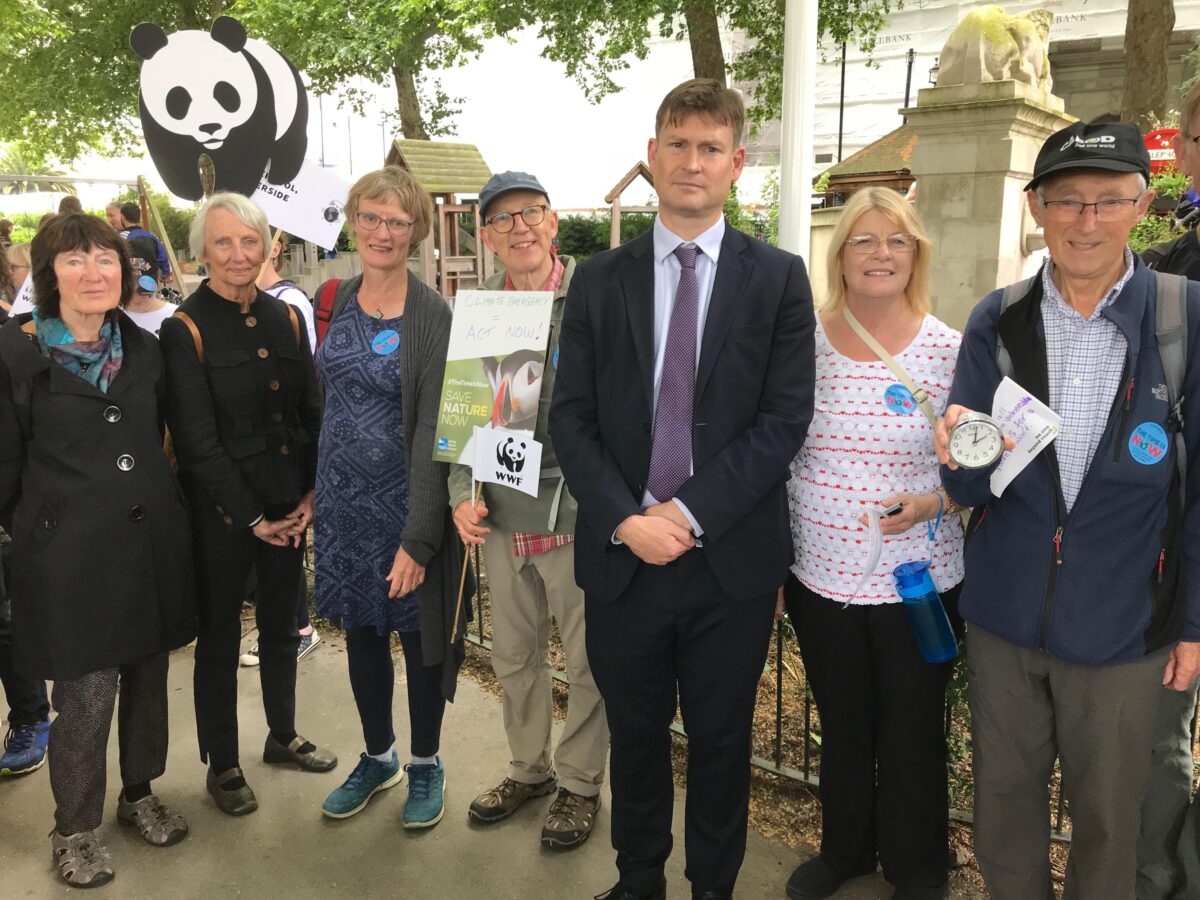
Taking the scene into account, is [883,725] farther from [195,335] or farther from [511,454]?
[195,335]

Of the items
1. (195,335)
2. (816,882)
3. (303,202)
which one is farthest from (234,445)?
(816,882)

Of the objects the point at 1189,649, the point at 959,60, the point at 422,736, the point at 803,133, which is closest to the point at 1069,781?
the point at 1189,649

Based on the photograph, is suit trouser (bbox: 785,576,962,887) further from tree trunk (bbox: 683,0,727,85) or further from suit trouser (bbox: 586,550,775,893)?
tree trunk (bbox: 683,0,727,85)

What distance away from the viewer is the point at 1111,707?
7.09 feet

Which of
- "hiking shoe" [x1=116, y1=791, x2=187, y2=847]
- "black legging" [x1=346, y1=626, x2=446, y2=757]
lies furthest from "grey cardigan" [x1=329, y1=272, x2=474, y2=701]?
"hiking shoe" [x1=116, y1=791, x2=187, y2=847]

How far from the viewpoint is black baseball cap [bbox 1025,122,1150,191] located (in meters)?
2.04

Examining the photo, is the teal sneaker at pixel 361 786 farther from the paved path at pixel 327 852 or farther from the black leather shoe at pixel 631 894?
the black leather shoe at pixel 631 894

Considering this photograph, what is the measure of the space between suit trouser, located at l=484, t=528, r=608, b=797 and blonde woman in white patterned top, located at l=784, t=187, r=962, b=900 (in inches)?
31.3

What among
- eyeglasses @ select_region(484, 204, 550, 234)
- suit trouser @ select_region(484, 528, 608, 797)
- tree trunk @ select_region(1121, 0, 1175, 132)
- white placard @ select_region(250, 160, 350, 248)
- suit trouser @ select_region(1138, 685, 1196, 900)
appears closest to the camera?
suit trouser @ select_region(1138, 685, 1196, 900)

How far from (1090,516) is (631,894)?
1.72m

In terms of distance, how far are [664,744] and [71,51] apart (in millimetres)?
24677

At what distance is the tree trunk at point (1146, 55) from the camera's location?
11.9 meters

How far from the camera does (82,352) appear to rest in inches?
112

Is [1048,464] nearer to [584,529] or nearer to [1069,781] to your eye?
[1069,781]
